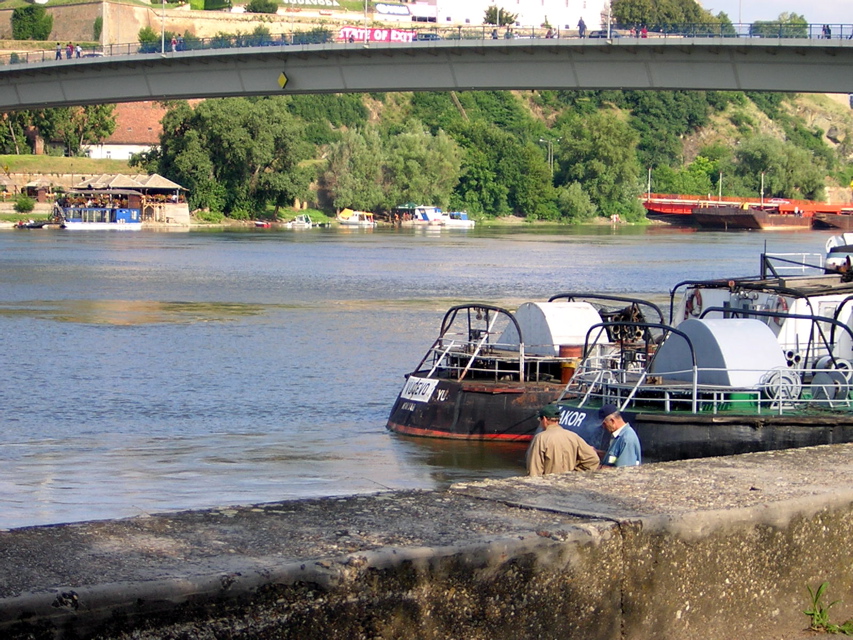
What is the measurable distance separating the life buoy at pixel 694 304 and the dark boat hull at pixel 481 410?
4029 millimetres

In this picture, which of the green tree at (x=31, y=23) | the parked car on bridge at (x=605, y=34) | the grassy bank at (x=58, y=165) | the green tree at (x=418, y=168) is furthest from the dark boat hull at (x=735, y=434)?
the green tree at (x=31, y=23)

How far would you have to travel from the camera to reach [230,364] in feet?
118

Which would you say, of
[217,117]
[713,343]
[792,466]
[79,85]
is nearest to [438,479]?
[713,343]

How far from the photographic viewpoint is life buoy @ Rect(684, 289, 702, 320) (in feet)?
84.2

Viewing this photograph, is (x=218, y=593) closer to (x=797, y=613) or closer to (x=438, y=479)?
(x=797, y=613)

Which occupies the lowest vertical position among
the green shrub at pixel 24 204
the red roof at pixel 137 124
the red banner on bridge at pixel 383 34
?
the green shrub at pixel 24 204

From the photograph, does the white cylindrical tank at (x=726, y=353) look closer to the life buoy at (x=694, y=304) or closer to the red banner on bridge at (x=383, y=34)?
the life buoy at (x=694, y=304)

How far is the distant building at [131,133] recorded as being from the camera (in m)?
152

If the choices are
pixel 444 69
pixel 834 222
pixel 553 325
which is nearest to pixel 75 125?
pixel 834 222

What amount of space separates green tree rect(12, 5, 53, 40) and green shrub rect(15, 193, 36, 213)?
67.7 m

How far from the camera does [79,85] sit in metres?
66.7

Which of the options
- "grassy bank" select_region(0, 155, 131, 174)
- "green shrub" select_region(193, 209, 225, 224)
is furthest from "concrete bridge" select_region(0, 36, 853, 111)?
"grassy bank" select_region(0, 155, 131, 174)

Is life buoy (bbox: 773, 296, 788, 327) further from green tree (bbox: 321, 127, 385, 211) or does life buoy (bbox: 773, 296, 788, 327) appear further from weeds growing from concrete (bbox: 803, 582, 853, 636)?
green tree (bbox: 321, 127, 385, 211)

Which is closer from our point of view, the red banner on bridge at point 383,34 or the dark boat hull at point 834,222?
the red banner on bridge at point 383,34
